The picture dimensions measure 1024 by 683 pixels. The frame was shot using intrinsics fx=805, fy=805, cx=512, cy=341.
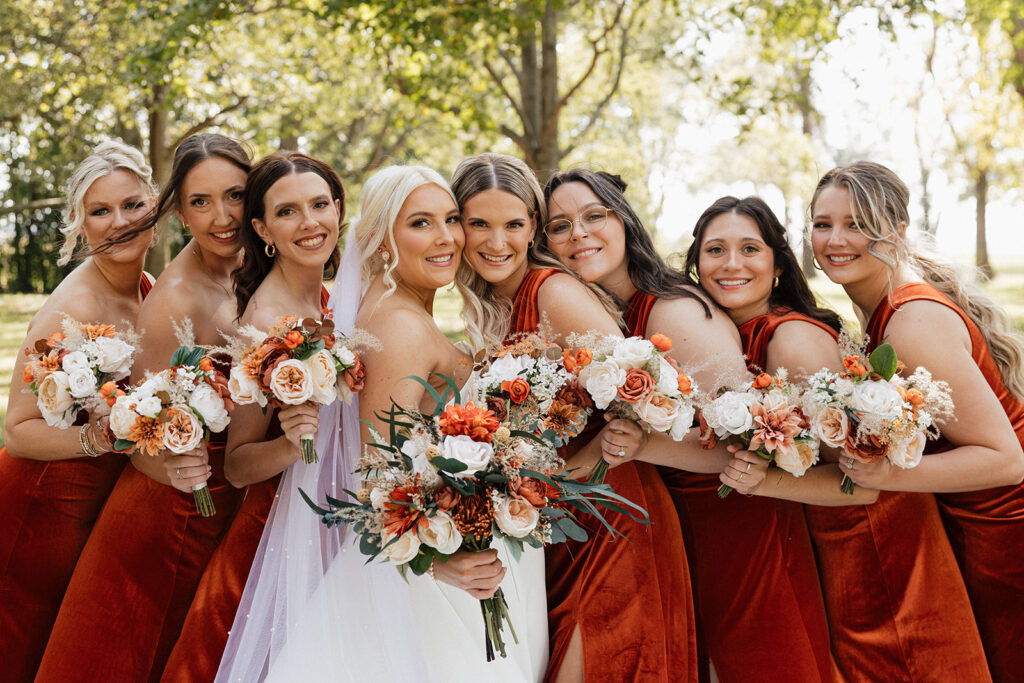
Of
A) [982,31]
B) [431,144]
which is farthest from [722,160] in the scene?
[982,31]

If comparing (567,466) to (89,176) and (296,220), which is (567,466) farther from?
(89,176)

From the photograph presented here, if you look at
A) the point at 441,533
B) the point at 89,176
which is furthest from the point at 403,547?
the point at 89,176

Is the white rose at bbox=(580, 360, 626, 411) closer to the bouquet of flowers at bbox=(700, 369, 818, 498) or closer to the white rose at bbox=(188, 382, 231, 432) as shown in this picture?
the bouquet of flowers at bbox=(700, 369, 818, 498)

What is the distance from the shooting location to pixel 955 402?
13.0ft

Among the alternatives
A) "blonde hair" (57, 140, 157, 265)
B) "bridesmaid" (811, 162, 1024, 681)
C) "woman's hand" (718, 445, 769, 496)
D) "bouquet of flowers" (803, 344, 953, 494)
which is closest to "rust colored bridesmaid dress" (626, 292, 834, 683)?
"bridesmaid" (811, 162, 1024, 681)

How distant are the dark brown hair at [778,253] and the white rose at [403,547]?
2.69 m

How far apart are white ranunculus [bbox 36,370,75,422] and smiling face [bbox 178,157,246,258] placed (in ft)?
3.94

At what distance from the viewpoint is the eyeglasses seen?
4.79 metres

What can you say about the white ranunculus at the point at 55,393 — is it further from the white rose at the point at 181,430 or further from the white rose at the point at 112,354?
the white rose at the point at 181,430

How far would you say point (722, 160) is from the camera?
71125 mm

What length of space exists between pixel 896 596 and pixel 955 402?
3.48 feet

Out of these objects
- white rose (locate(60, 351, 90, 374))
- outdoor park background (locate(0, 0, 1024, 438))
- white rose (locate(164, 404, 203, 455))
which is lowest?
white rose (locate(164, 404, 203, 455))

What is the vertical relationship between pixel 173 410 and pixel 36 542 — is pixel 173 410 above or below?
above

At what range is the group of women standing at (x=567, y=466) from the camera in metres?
3.95
